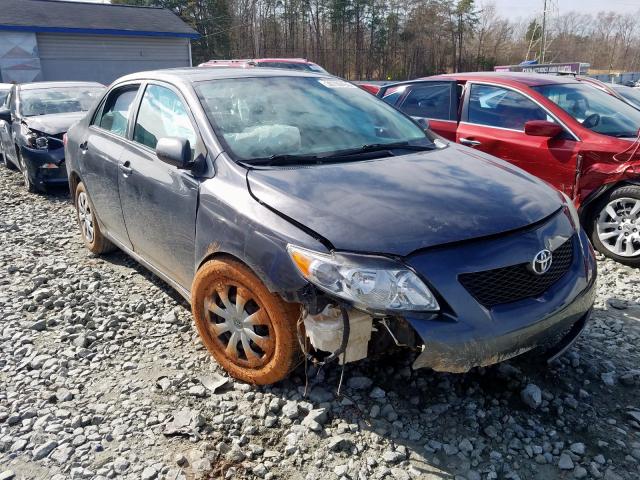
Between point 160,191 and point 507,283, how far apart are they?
2114 millimetres

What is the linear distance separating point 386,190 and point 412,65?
45.3m

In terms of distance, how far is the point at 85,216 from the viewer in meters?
4.98

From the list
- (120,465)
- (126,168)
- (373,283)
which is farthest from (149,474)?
(126,168)

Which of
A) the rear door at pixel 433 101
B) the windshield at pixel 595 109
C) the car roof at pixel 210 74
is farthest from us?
the rear door at pixel 433 101

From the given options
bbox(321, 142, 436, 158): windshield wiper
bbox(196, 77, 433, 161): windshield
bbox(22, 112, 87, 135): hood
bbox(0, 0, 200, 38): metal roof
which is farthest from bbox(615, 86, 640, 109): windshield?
bbox(0, 0, 200, 38): metal roof

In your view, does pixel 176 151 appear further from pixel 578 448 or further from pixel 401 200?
pixel 578 448

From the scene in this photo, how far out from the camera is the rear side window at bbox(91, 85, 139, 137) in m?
4.00

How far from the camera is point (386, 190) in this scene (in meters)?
2.64

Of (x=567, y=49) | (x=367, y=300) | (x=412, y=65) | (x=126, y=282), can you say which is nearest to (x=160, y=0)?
Result: (x=412, y=65)

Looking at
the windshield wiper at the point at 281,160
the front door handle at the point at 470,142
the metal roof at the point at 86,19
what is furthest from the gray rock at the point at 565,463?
the metal roof at the point at 86,19

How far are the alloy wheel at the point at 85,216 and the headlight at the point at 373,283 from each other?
10.6 ft

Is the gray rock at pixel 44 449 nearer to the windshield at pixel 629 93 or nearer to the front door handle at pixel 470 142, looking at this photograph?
the front door handle at pixel 470 142

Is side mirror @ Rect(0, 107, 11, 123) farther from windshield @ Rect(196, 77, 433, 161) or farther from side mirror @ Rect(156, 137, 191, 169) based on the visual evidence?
side mirror @ Rect(156, 137, 191, 169)

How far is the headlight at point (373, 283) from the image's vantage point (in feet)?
7.24
